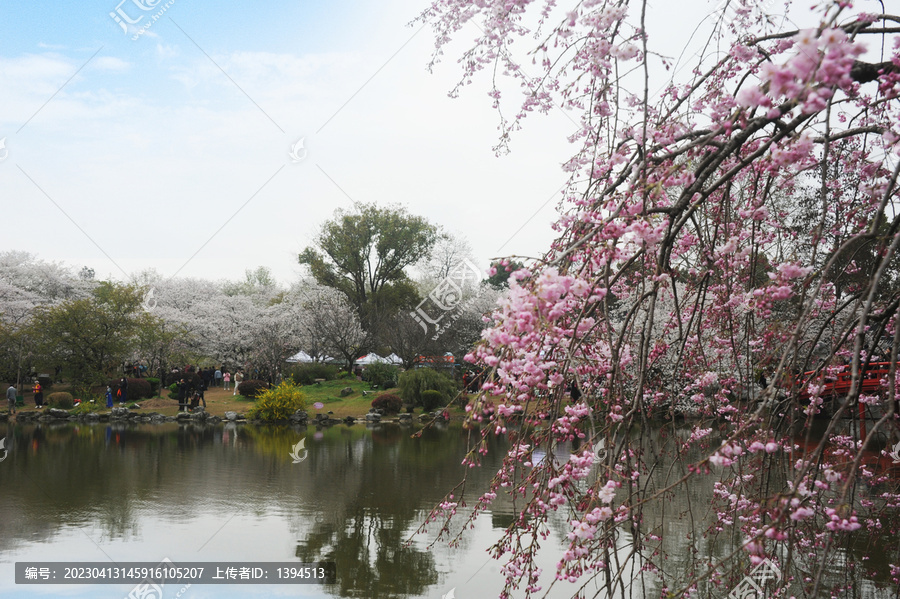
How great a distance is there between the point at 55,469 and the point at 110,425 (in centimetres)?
777

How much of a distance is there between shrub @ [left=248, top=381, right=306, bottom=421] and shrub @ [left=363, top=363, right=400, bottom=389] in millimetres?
3706

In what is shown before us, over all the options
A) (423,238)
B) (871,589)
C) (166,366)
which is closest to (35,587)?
(871,589)

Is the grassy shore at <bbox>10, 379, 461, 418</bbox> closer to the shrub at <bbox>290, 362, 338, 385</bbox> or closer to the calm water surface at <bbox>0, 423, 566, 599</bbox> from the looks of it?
the shrub at <bbox>290, 362, 338, 385</bbox>

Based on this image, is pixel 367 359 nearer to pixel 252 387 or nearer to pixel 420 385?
pixel 252 387

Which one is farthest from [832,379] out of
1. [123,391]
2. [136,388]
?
[136,388]

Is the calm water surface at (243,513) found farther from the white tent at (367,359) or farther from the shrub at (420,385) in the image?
the white tent at (367,359)

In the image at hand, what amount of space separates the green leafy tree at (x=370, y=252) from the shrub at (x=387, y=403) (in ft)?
30.4

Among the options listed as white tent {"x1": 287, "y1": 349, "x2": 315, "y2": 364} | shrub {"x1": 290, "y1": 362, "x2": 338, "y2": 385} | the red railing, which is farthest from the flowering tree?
white tent {"x1": 287, "y1": 349, "x2": 315, "y2": 364}

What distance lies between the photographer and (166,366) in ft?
77.9

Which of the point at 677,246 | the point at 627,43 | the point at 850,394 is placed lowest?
the point at 850,394

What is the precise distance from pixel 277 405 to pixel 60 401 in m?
6.41

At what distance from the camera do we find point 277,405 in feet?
54.8

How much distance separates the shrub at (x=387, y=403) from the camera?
17750 mm

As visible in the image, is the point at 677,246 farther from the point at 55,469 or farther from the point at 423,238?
the point at 423,238
